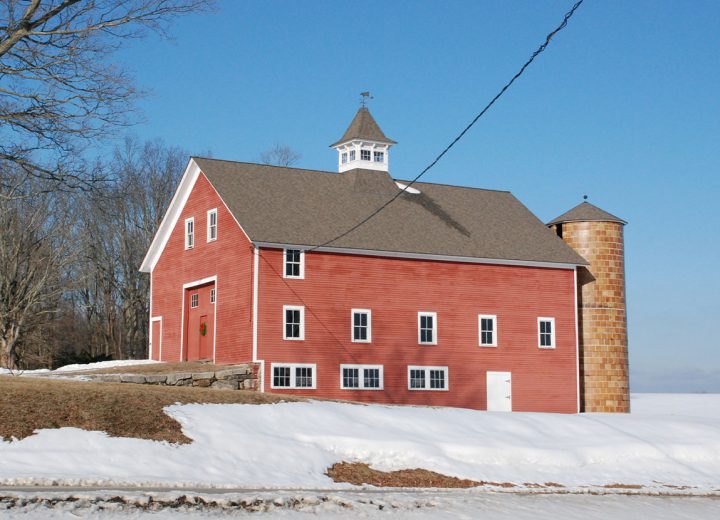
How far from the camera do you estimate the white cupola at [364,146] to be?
1679 inches

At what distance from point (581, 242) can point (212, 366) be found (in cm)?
1763

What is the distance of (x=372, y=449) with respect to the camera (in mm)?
22062

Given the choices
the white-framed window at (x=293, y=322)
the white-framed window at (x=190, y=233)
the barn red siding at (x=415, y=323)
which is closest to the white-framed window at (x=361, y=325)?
the barn red siding at (x=415, y=323)

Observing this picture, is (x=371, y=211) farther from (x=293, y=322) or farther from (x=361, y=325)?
(x=293, y=322)

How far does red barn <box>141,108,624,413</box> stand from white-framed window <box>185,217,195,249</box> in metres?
0.06

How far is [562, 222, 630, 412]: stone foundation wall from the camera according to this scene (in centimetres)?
4150

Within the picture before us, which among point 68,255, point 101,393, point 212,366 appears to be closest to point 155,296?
point 212,366

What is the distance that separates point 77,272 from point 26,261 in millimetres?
9342

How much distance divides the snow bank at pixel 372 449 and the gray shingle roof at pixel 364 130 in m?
17.5

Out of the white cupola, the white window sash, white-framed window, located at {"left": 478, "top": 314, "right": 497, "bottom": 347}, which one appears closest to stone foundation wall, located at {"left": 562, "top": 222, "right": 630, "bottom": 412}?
the white window sash

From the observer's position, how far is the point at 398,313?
3697 centimetres

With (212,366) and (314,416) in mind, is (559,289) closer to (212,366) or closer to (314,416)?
(212,366)

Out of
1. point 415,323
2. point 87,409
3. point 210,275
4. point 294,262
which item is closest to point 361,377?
Answer: point 415,323

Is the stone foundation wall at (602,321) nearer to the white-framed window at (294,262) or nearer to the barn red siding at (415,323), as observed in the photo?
the barn red siding at (415,323)
